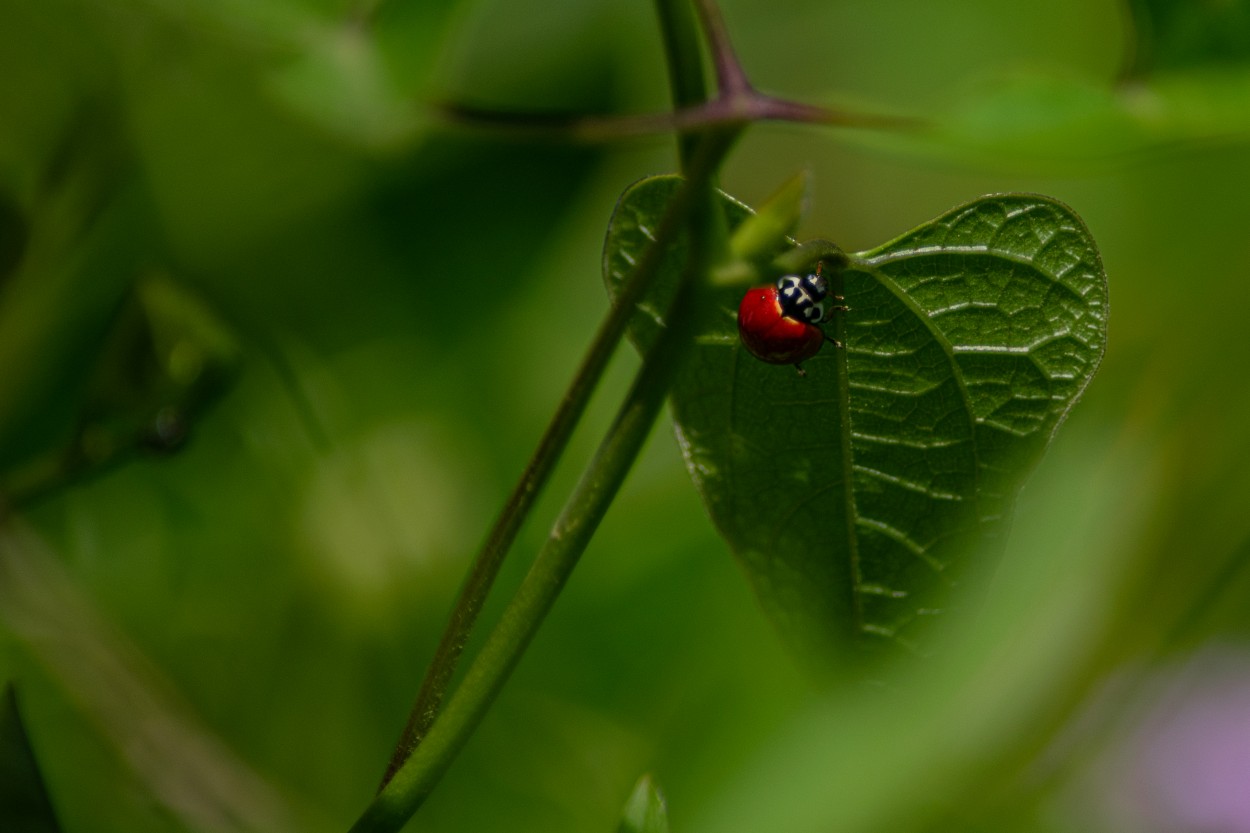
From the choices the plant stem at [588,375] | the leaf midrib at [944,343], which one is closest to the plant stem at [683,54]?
the plant stem at [588,375]

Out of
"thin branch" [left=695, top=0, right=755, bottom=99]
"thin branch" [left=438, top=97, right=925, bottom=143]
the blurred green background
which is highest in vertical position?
"thin branch" [left=695, top=0, right=755, bottom=99]

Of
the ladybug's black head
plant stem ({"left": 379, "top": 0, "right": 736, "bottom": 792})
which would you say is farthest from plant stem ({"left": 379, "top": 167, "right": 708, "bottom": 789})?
the ladybug's black head

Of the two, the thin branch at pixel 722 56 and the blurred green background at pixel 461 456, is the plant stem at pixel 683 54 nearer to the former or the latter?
the thin branch at pixel 722 56

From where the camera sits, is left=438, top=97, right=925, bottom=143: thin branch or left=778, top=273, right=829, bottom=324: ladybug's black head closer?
left=438, top=97, right=925, bottom=143: thin branch

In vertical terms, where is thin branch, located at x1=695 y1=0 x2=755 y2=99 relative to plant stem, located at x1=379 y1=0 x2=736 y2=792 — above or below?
above

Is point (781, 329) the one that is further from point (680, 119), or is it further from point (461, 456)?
point (461, 456)

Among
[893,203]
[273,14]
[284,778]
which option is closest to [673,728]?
[284,778]

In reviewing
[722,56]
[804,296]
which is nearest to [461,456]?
[804,296]

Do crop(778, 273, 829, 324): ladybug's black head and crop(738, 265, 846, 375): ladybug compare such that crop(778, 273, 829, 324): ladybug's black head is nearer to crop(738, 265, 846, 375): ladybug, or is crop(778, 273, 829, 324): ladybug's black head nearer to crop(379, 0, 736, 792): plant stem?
crop(738, 265, 846, 375): ladybug
